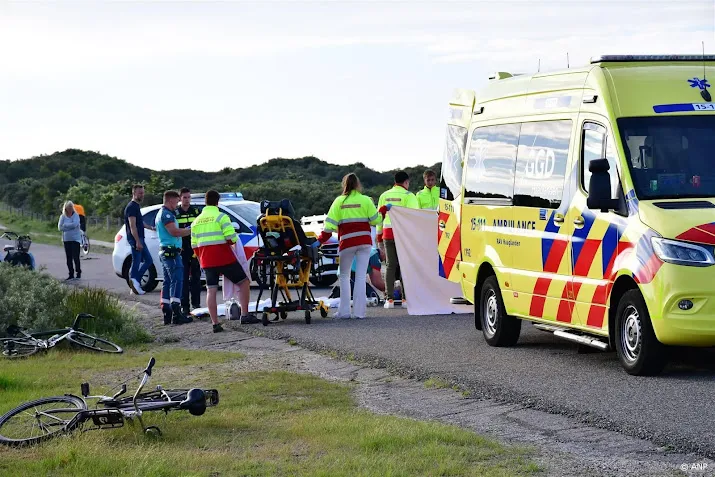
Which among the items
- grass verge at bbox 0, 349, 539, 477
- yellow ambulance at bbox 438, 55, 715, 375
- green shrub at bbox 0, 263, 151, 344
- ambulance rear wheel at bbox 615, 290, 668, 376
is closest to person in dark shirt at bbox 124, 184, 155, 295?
green shrub at bbox 0, 263, 151, 344

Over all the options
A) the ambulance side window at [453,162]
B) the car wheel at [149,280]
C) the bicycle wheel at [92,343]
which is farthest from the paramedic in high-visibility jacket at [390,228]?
the car wheel at [149,280]

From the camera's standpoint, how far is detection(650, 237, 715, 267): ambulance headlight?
10508mm

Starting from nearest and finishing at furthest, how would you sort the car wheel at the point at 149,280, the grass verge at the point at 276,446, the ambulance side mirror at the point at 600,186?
the grass verge at the point at 276,446, the ambulance side mirror at the point at 600,186, the car wheel at the point at 149,280

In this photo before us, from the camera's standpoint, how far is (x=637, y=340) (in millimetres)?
11047

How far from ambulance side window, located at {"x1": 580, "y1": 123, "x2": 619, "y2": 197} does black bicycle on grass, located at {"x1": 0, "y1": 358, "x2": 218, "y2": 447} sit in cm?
449

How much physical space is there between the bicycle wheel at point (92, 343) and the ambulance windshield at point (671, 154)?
6.33 meters

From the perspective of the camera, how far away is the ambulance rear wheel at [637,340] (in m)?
10.8

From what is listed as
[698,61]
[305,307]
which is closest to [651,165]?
[698,61]

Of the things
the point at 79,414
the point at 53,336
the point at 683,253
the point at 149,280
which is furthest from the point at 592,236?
the point at 149,280

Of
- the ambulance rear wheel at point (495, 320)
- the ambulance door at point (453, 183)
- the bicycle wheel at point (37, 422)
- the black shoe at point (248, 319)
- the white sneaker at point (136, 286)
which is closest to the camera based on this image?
the bicycle wheel at point (37, 422)

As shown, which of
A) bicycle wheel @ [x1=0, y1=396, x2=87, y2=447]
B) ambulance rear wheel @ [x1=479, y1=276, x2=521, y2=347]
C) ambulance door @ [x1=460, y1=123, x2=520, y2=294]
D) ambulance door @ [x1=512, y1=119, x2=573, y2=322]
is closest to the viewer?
bicycle wheel @ [x1=0, y1=396, x2=87, y2=447]

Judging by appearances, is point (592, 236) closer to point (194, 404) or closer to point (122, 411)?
point (194, 404)

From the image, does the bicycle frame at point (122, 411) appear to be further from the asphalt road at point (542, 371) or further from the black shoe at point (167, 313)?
the black shoe at point (167, 313)

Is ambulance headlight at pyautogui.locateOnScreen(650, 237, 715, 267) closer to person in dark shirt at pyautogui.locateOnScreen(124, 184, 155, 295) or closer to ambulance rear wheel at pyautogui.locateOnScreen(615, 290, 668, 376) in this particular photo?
ambulance rear wheel at pyautogui.locateOnScreen(615, 290, 668, 376)
